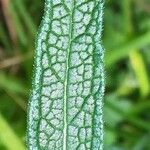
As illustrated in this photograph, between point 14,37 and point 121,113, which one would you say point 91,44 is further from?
point 14,37

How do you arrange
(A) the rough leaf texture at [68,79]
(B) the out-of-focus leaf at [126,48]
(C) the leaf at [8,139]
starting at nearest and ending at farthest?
(A) the rough leaf texture at [68,79], (C) the leaf at [8,139], (B) the out-of-focus leaf at [126,48]

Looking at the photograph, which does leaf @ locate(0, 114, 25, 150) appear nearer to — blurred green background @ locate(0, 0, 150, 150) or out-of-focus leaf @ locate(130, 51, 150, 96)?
blurred green background @ locate(0, 0, 150, 150)

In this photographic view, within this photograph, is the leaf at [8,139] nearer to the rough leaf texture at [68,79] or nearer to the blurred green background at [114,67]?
the blurred green background at [114,67]

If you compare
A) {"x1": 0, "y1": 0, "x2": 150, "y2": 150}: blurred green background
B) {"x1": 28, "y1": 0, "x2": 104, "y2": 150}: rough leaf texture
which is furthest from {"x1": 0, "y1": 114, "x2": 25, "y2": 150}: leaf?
{"x1": 28, "y1": 0, "x2": 104, "y2": 150}: rough leaf texture

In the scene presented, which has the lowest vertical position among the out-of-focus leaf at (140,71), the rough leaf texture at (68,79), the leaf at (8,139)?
the rough leaf texture at (68,79)

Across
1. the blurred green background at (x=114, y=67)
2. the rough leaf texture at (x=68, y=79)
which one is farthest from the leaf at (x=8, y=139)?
the rough leaf texture at (x=68, y=79)

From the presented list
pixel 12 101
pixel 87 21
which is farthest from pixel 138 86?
pixel 87 21

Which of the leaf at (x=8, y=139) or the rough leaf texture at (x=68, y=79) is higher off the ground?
the leaf at (x=8, y=139)
